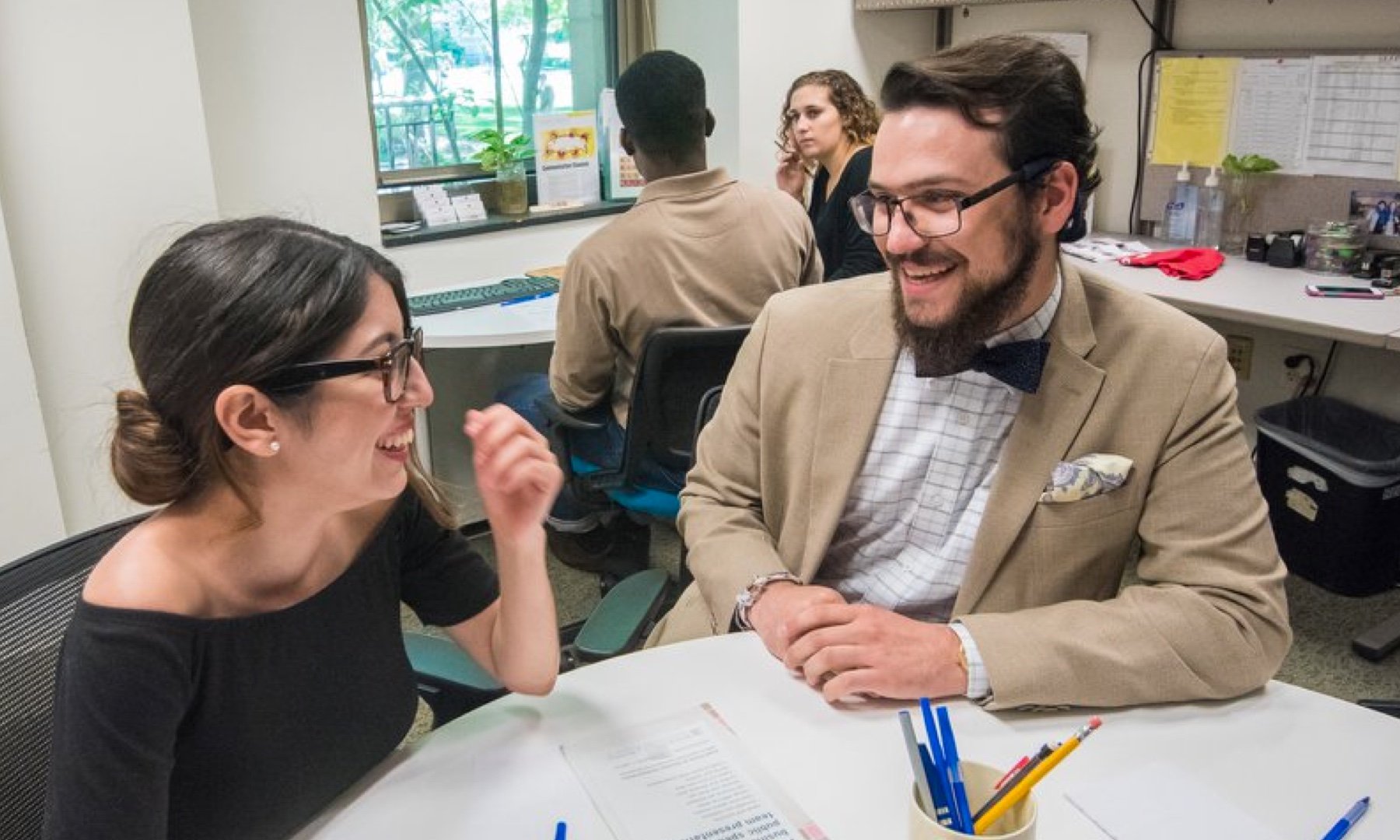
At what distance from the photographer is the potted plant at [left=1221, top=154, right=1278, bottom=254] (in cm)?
318

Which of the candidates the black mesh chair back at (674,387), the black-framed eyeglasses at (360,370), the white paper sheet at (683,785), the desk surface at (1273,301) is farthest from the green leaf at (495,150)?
the white paper sheet at (683,785)

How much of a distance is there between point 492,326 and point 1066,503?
5.74ft

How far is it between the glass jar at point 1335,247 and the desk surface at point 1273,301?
34 mm

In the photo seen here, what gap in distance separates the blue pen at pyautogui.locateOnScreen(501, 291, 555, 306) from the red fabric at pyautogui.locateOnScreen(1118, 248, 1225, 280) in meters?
1.63

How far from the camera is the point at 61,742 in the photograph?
88 cm

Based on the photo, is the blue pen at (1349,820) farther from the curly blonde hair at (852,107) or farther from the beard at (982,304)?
the curly blonde hair at (852,107)

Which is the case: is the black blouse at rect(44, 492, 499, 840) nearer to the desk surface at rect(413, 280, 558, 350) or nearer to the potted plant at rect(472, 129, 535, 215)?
the desk surface at rect(413, 280, 558, 350)

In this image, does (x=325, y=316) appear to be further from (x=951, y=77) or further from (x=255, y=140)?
(x=255, y=140)

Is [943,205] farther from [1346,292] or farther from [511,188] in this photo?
[511,188]

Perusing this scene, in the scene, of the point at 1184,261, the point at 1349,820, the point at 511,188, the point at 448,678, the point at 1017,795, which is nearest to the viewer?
the point at 1017,795

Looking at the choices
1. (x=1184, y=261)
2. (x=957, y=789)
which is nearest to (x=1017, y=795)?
(x=957, y=789)

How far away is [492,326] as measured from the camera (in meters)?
2.72

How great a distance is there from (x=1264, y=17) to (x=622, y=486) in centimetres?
227

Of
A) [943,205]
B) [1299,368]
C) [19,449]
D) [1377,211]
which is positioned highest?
[943,205]
